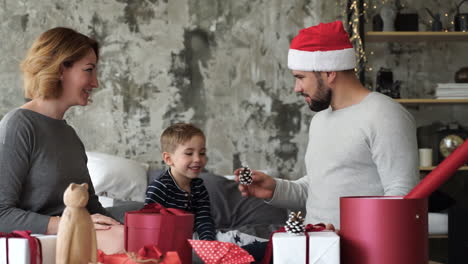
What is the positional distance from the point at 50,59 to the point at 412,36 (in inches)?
130

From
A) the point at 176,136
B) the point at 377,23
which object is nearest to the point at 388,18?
the point at 377,23

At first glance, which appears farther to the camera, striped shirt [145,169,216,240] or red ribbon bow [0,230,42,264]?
striped shirt [145,169,216,240]

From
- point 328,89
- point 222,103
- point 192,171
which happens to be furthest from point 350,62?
point 222,103

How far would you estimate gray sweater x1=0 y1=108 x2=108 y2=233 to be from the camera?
145 cm

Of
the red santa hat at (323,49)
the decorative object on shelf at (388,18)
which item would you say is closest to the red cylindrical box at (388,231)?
the red santa hat at (323,49)

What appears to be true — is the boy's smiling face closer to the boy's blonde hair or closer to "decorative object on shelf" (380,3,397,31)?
the boy's blonde hair

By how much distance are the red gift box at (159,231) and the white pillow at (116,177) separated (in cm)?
279

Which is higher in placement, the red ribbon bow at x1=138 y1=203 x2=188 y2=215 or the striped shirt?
the red ribbon bow at x1=138 y1=203 x2=188 y2=215

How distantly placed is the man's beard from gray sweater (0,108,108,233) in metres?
0.82

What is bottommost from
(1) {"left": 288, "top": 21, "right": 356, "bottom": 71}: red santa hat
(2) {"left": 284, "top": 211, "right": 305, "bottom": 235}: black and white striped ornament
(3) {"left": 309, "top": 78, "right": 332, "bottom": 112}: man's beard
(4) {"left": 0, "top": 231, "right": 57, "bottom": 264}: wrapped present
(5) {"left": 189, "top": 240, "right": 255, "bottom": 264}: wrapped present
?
(5) {"left": 189, "top": 240, "right": 255, "bottom": 264}: wrapped present

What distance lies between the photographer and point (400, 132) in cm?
185

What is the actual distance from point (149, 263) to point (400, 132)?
1.08 m

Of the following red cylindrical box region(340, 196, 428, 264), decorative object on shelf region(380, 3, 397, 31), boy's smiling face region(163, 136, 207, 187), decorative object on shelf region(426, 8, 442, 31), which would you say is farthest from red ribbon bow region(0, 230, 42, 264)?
decorative object on shelf region(426, 8, 442, 31)

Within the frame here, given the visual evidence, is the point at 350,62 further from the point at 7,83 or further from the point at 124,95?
the point at 7,83
